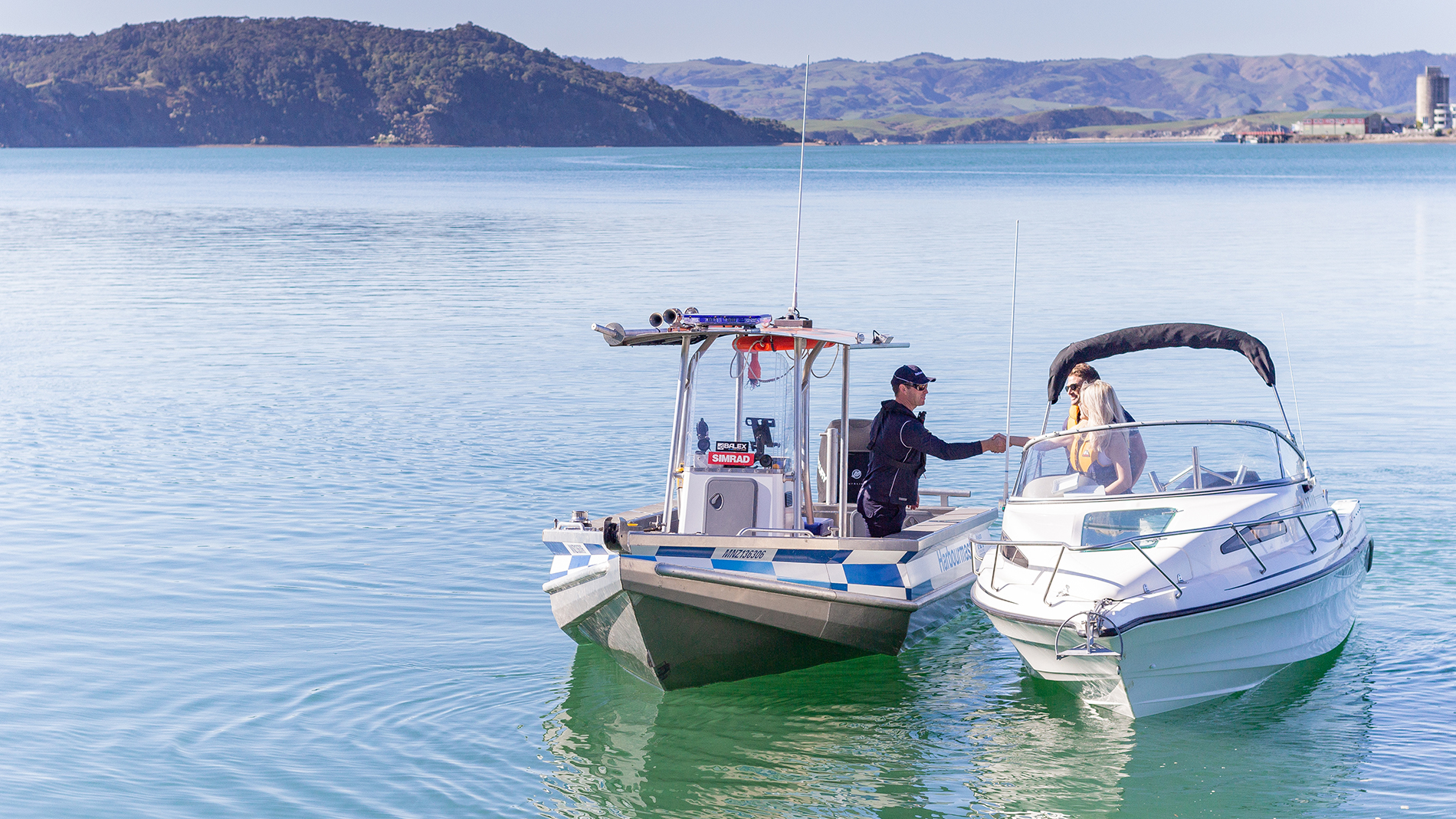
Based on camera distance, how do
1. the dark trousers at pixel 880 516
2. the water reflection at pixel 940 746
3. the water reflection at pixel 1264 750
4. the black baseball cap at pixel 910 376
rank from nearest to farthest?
Answer: the water reflection at pixel 1264 750, the water reflection at pixel 940 746, the black baseball cap at pixel 910 376, the dark trousers at pixel 880 516

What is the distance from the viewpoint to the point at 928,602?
9086mm

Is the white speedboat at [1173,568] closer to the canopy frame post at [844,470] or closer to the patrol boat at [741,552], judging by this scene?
the patrol boat at [741,552]

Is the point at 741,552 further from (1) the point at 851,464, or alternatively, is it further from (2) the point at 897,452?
(1) the point at 851,464

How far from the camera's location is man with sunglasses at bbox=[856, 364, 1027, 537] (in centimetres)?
920

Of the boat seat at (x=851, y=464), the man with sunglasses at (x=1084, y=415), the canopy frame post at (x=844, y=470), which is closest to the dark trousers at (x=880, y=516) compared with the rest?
the canopy frame post at (x=844, y=470)

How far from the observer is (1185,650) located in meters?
8.08

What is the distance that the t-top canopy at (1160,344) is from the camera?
9.35m

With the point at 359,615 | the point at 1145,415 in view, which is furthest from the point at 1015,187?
the point at 359,615

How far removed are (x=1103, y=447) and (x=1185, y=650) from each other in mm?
1346

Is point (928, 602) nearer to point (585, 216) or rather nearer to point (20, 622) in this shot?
point (20, 622)

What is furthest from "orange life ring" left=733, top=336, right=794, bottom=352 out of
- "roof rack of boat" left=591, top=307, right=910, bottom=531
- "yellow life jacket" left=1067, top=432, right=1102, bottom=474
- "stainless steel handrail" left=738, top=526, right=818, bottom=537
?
"yellow life jacket" left=1067, top=432, right=1102, bottom=474

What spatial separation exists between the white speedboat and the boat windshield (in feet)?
0.03

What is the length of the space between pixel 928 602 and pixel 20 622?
6.59 meters

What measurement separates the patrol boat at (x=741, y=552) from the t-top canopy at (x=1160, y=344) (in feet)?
4.81
